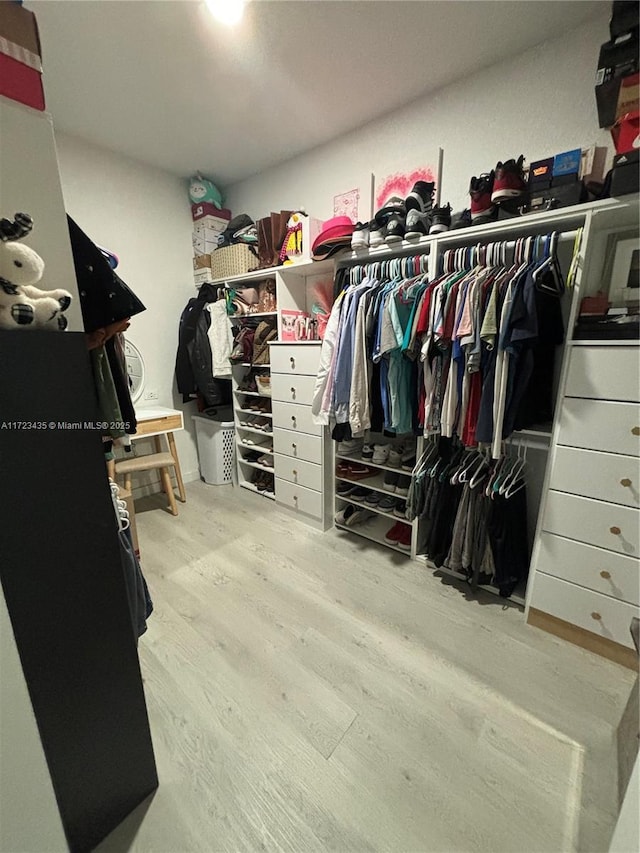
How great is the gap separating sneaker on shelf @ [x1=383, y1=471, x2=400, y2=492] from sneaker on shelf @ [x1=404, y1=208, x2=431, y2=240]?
4.33 feet

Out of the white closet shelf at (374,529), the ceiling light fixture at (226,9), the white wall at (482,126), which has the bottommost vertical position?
the white closet shelf at (374,529)

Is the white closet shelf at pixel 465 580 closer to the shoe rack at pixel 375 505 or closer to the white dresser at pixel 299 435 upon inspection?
the shoe rack at pixel 375 505

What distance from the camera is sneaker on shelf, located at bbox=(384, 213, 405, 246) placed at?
68.2 inches

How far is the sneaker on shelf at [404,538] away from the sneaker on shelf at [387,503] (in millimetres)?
197

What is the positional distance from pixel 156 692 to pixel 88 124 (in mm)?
3141

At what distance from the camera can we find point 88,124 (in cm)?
215

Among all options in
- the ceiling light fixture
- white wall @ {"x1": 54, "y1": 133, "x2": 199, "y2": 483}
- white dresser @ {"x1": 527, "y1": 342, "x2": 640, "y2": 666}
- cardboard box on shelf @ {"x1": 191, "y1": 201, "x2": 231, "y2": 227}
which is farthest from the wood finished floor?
cardboard box on shelf @ {"x1": 191, "y1": 201, "x2": 231, "y2": 227}

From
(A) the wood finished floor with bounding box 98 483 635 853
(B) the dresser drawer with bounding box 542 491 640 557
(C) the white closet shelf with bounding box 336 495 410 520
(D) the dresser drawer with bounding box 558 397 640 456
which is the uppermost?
(D) the dresser drawer with bounding box 558 397 640 456

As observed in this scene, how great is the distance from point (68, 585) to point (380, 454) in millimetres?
1671

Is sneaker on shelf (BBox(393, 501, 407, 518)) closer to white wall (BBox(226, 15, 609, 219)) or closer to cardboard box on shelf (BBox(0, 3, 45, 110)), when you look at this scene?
white wall (BBox(226, 15, 609, 219))

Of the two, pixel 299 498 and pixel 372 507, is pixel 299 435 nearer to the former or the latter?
pixel 299 498

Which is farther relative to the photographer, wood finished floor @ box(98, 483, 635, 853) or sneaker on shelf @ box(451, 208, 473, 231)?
sneaker on shelf @ box(451, 208, 473, 231)

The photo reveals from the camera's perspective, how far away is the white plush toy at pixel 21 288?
0.67 m

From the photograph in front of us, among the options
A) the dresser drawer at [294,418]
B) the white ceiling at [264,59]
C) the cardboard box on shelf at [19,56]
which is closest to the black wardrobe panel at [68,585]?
the cardboard box on shelf at [19,56]
